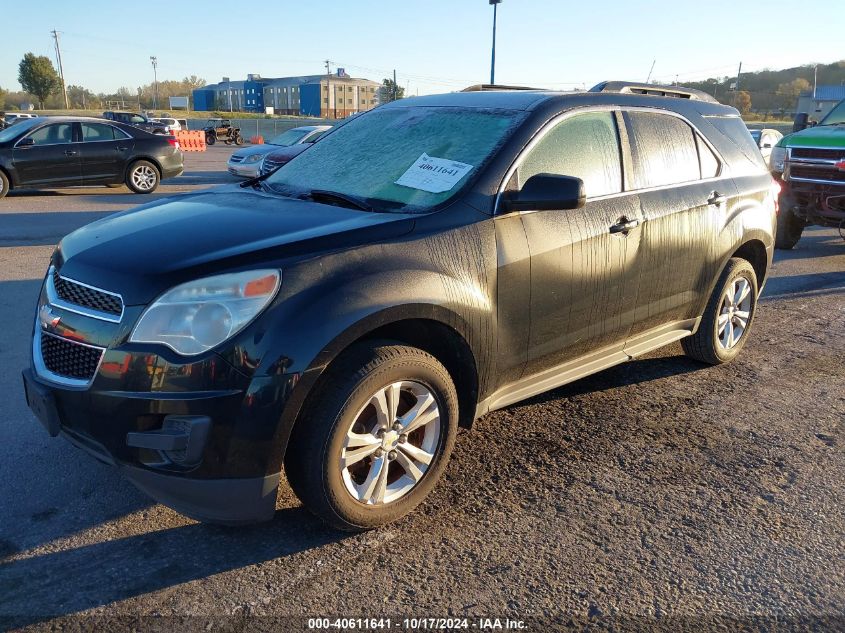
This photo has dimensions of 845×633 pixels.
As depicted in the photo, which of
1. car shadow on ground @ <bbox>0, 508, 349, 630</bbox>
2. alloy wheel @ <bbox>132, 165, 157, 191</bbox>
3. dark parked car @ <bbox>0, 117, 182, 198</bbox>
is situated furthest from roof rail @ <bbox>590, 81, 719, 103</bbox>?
alloy wheel @ <bbox>132, 165, 157, 191</bbox>

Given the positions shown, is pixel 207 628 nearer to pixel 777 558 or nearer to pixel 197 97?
pixel 777 558

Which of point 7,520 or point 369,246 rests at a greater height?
point 369,246

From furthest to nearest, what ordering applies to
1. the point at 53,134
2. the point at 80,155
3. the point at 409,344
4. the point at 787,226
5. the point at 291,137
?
the point at 291,137 < the point at 80,155 < the point at 53,134 < the point at 787,226 < the point at 409,344

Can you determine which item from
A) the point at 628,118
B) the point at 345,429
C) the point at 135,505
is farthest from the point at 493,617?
the point at 628,118

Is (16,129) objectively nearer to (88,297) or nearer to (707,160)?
(88,297)

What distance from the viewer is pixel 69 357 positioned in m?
2.72

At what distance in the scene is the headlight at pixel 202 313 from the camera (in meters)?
2.49

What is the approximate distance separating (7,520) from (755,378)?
4.51 meters

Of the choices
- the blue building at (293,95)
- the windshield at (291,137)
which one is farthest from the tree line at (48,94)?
the windshield at (291,137)

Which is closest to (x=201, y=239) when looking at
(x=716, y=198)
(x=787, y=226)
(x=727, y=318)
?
(x=716, y=198)

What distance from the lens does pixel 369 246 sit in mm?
2836

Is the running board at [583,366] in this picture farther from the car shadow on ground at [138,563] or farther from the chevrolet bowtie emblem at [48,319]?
the chevrolet bowtie emblem at [48,319]

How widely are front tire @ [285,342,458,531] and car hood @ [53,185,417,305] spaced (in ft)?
1.58

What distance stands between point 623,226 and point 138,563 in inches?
110
